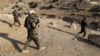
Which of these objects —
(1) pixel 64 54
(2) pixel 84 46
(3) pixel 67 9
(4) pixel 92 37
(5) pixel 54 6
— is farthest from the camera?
(5) pixel 54 6

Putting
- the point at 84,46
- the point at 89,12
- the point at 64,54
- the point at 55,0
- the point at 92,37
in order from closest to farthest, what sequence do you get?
the point at 64,54
the point at 84,46
the point at 92,37
the point at 89,12
the point at 55,0

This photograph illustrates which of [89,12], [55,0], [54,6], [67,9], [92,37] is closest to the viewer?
[92,37]

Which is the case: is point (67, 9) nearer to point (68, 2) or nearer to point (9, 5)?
point (68, 2)

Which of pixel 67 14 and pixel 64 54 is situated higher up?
pixel 64 54

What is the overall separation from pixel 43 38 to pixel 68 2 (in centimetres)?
1967

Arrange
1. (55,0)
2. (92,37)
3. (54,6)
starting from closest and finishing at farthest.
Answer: (92,37) → (54,6) → (55,0)

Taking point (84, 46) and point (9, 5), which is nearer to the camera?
point (84, 46)

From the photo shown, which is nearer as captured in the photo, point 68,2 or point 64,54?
point 64,54

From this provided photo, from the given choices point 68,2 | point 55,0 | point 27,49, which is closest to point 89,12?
point 68,2

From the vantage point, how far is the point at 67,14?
26.3m

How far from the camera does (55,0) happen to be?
3259 cm

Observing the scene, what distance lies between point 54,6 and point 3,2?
24.2ft

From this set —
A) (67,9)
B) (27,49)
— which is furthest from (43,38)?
(67,9)

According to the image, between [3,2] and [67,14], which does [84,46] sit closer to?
[67,14]
